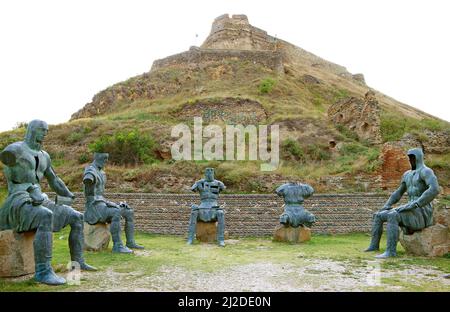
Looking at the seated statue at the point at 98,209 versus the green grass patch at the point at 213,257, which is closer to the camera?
the green grass patch at the point at 213,257

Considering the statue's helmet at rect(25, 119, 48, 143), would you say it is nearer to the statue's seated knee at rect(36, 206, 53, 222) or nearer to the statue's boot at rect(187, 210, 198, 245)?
the statue's seated knee at rect(36, 206, 53, 222)

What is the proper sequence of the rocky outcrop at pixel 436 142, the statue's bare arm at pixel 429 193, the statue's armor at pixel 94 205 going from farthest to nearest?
the rocky outcrop at pixel 436 142
the statue's armor at pixel 94 205
the statue's bare arm at pixel 429 193

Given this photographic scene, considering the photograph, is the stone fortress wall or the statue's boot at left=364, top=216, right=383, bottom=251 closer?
the statue's boot at left=364, top=216, right=383, bottom=251

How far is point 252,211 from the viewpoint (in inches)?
527

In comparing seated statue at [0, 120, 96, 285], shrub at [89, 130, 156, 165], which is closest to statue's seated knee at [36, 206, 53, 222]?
seated statue at [0, 120, 96, 285]

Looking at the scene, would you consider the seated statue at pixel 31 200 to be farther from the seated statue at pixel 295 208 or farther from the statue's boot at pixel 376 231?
the seated statue at pixel 295 208

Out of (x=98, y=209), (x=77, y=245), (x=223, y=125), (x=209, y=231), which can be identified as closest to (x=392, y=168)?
(x=209, y=231)

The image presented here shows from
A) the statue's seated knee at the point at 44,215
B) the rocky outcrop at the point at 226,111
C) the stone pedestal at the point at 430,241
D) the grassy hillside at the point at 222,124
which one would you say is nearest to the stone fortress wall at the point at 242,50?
the grassy hillside at the point at 222,124

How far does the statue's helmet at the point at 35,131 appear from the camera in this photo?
5984 mm

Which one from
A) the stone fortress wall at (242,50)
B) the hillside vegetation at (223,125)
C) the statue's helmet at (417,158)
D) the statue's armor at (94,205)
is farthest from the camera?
the stone fortress wall at (242,50)

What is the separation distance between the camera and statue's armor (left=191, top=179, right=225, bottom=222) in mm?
10719

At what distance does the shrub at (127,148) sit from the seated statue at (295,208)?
33.6ft

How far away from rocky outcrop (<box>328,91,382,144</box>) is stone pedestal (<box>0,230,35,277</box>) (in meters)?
20.5

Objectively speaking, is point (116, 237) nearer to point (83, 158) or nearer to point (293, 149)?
point (83, 158)
